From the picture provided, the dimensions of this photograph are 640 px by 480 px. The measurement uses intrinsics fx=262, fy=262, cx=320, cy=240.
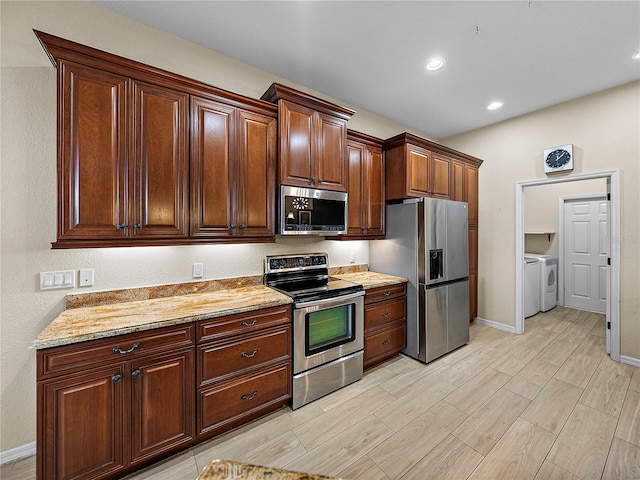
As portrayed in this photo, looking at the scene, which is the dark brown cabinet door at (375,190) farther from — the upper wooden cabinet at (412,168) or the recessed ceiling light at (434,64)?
the recessed ceiling light at (434,64)

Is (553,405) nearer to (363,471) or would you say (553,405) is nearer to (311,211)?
(363,471)

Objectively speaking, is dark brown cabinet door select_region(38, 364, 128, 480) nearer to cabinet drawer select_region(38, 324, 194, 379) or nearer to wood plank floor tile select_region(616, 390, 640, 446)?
cabinet drawer select_region(38, 324, 194, 379)

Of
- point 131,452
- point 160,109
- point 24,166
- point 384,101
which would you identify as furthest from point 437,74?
point 131,452

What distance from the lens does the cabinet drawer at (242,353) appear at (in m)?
1.77

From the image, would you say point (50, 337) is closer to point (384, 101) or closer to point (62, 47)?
point (62, 47)

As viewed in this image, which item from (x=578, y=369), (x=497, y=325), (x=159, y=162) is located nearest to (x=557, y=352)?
(x=578, y=369)

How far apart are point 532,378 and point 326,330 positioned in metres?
2.18

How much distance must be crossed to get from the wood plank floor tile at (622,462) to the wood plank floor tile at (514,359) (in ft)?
3.06

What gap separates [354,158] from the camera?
304 centimetres

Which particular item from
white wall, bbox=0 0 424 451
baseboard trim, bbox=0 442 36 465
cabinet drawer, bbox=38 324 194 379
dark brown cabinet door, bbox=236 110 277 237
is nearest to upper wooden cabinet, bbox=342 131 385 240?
dark brown cabinet door, bbox=236 110 277 237

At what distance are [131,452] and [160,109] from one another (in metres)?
2.21

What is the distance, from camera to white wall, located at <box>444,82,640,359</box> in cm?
284

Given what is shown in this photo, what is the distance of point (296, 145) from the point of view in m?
2.43

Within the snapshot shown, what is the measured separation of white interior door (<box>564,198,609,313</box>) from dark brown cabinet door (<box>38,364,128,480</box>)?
675 centimetres
